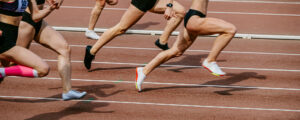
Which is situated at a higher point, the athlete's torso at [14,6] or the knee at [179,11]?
the athlete's torso at [14,6]

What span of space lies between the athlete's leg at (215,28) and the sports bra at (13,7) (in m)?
2.49

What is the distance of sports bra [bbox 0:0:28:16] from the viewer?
6.57 meters

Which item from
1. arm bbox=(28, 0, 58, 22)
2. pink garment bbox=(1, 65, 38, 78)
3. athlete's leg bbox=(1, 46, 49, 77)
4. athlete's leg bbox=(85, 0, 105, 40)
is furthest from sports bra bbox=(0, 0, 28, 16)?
athlete's leg bbox=(85, 0, 105, 40)

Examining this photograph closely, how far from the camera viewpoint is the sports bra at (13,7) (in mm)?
6574

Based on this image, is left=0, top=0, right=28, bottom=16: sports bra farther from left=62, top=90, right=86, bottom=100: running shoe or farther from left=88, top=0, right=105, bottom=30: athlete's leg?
left=88, top=0, right=105, bottom=30: athlete's leg

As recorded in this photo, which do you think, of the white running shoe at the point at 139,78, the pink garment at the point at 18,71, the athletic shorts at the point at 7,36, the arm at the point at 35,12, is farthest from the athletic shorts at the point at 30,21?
the white running shoe at the point at 139,78

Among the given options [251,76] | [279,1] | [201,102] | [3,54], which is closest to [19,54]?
[3,54]

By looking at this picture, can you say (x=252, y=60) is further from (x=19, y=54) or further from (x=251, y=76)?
(x=19, y=54)

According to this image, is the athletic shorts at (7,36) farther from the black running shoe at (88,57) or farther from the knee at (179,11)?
the knee at (179,11)

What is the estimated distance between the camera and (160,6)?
30.3 feet

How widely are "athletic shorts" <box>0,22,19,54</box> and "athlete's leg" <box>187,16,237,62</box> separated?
2.56 meters

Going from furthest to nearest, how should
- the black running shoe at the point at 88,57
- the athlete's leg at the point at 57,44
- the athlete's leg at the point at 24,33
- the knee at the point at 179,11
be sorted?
1. the black running shoe at the point at 88,57
2. the knee at the point at 179,11
3. the athlete's leg at the point at 57,44
4. the athlete's leg at the point at 24,33

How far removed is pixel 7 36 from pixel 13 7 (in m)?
0.38

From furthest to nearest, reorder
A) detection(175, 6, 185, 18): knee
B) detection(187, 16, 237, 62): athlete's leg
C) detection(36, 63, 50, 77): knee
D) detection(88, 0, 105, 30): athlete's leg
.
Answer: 1. detection(88, 0, 105, 30): athlete's leg
2. detection(175, 6, 185, 18): knee
3. detection(187, 16, 237, 62): athlete's leg
4. detection(36, 63, 50, 77): knee
